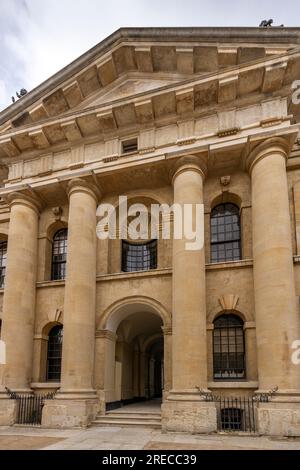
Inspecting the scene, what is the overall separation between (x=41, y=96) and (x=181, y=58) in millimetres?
6903

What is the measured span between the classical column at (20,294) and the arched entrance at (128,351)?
323 centimetres

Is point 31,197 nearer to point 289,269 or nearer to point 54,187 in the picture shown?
point 54,187

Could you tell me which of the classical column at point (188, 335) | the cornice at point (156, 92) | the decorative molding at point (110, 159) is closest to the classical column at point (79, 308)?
the decorative molding at point (110, 159)

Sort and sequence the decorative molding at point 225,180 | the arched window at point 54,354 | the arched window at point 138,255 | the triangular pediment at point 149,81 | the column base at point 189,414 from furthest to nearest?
the arched window at point 138,255
the arched window at point 54,354
the decorative molding at point 225,180
the triangular pediment at point 149,81
the column base at point 189,414

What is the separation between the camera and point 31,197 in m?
18.9

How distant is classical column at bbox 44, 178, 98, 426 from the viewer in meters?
14.9

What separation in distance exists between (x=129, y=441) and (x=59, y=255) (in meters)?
10.4

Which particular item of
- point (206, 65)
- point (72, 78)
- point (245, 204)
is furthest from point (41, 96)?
point (245, 204)

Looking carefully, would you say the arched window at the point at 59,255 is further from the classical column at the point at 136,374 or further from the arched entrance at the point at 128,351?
the classical column at the point at 136,374

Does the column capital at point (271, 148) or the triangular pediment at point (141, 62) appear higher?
the triangular pediment at point (141, 62)

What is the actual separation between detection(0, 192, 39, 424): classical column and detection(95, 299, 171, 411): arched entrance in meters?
3.23

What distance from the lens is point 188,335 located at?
550 inches

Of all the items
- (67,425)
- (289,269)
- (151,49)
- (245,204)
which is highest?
(151,49)

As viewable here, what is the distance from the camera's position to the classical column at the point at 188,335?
13.0m
